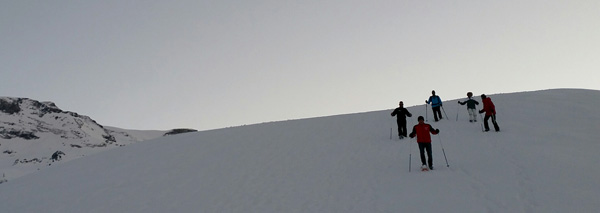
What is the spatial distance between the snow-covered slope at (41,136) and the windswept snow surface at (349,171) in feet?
153

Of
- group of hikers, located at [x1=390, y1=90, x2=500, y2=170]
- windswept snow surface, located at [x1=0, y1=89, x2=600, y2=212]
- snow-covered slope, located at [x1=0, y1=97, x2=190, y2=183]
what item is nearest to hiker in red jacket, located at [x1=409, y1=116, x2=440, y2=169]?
group of hikers, located at [x1=390, y1=90, x2=500, y2=170]

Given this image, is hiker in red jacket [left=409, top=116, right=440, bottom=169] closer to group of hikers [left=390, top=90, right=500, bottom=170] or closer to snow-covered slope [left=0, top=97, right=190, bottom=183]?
group of hikers [left=390, top=90, right=500, bottom=170]

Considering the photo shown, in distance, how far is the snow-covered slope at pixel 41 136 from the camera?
225 feet

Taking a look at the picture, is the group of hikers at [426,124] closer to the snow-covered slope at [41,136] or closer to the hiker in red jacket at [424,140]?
the hiker in red jacket at [424,140]

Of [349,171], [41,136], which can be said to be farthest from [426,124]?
[41,136]

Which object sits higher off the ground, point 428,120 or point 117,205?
point 428,120

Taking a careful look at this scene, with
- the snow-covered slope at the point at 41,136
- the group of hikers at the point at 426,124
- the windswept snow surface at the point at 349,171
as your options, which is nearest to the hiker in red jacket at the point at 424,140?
the group of hikers at the point at 426,124

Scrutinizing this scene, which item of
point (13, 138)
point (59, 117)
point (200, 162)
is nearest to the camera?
point (200, 162)

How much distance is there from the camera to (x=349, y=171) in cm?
1397

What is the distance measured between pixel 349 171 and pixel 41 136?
292 feet

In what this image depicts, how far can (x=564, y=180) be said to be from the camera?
34.9ft

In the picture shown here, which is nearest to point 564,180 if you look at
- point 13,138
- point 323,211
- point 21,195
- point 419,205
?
point 419,205

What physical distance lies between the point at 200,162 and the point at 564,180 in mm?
13222

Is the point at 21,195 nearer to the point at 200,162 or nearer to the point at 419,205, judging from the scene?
the point at 200,162
